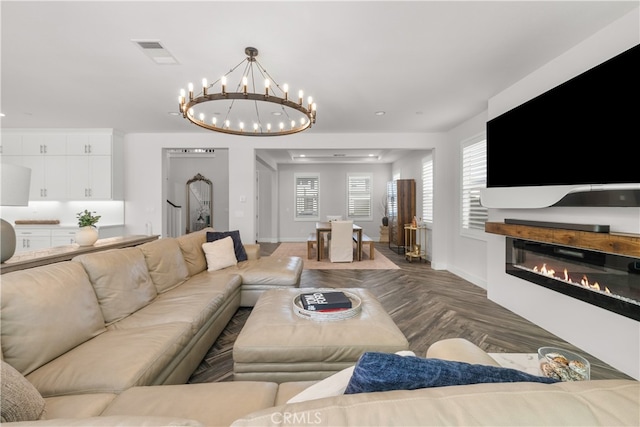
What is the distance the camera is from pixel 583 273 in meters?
2.27

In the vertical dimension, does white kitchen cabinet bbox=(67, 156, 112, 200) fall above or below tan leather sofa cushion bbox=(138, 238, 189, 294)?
above

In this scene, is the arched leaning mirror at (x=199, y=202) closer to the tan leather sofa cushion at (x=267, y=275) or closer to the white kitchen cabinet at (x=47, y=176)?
the white kitchen cabinet at (x=47, y=176)

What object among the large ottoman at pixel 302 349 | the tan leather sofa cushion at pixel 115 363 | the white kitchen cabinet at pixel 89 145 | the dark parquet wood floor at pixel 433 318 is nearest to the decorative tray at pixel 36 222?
the white kitchen cabinet at pixel 89 145

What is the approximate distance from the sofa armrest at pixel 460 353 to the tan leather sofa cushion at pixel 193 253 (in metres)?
2.71

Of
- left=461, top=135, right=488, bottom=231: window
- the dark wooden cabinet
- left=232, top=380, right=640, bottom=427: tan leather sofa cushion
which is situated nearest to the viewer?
left=232, top=380, right=640, bottom=427: tan leather sofa cushion

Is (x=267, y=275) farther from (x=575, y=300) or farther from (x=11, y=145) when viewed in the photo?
(x=11, y=145)

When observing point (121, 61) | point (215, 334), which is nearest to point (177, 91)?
point (121, 61)

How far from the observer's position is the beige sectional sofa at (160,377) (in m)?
0.47

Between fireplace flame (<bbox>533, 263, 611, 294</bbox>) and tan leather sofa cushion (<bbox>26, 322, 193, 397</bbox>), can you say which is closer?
tan leather sofa cushion (<bbox>26, 322, 193, 397</bbox>)

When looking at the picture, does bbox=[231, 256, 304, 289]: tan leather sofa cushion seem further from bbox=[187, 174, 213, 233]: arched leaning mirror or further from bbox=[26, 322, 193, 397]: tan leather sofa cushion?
bbox=[187, 174, 213, 233]: arched leaning mirror

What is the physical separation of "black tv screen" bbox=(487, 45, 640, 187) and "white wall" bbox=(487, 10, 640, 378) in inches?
5.6

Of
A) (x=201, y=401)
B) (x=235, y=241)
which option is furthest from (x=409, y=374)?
(x=235, y=241)

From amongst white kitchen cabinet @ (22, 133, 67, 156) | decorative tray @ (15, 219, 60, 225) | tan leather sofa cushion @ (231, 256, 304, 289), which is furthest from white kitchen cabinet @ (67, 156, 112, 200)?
tan leather sofa cushion @ (231, 256, 304, 289)

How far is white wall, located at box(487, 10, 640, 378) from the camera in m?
2.02
